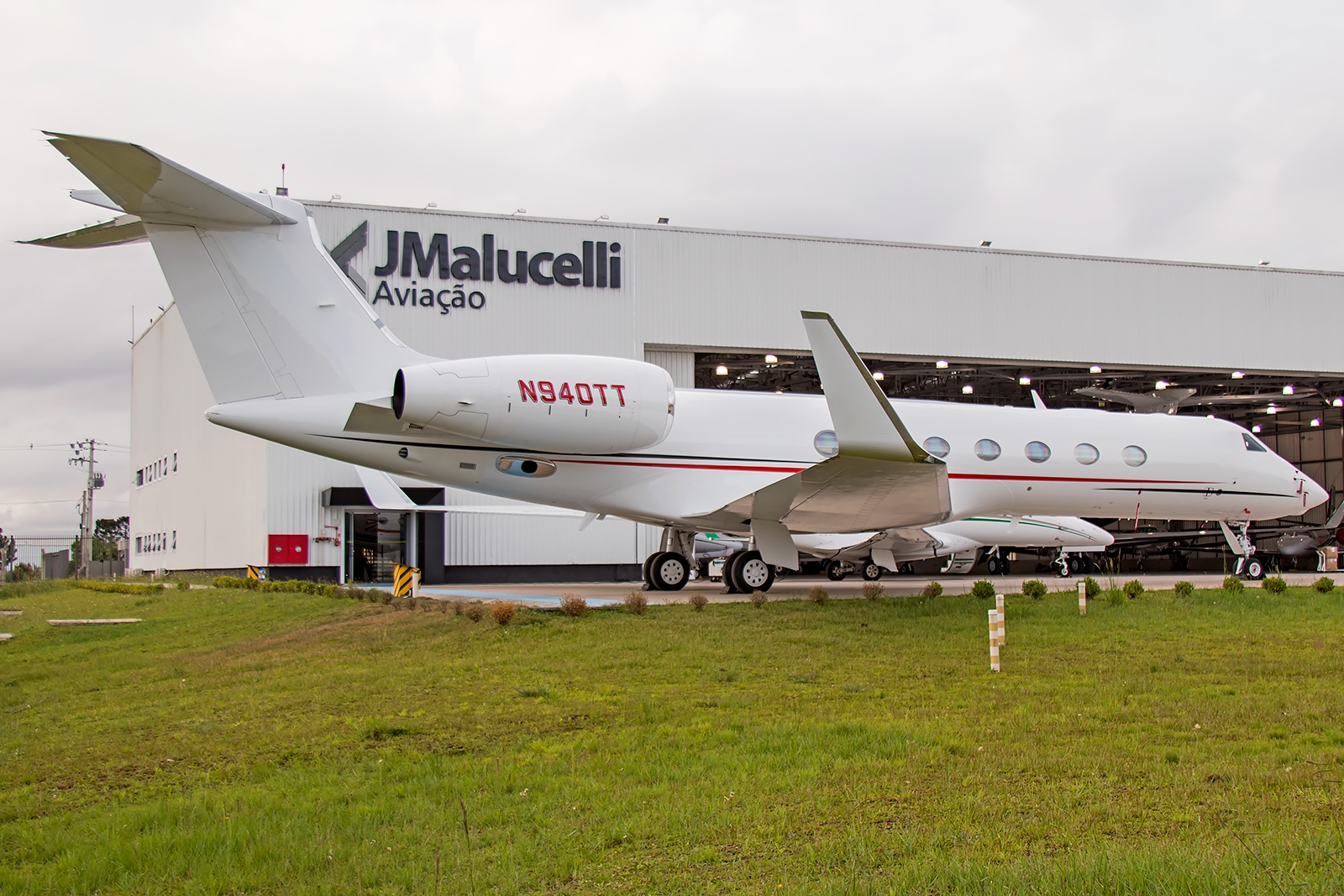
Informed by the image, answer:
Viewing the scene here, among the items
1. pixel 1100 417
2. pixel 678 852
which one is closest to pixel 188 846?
pixel 678 852

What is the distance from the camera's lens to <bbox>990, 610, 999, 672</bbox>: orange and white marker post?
7.65 m

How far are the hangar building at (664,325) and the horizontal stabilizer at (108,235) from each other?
10613mm

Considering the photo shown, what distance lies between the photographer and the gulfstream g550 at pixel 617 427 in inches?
418

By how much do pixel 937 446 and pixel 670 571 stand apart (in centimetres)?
523

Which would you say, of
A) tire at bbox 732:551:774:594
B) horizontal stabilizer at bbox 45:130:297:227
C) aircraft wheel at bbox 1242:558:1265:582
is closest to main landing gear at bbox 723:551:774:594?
tire at bbox 732:551:774:594

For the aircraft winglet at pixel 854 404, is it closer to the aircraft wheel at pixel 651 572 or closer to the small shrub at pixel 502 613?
the small shrub at pixel 502 613

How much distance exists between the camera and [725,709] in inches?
252

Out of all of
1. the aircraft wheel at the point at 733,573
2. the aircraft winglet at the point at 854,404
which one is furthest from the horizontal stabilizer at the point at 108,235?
the aircraft wheel at the point at 733,573

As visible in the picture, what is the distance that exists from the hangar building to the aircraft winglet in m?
11.1

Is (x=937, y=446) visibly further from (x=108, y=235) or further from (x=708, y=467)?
(x=108, y=235)

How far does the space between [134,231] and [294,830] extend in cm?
888

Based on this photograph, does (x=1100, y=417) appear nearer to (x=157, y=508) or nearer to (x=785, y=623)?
(x=785, y=623)

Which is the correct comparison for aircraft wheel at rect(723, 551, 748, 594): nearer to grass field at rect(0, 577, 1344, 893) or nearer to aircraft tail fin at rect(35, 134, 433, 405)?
grass field at rect(0, 577, 1344, 893)

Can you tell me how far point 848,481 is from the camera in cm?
1157
